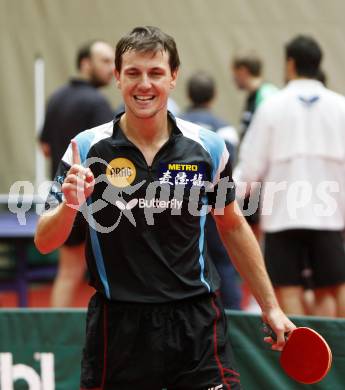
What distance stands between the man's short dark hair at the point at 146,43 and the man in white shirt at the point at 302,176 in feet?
6.92

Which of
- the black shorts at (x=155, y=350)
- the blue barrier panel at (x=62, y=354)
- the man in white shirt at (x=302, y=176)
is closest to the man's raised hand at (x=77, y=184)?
the black shorts at (x=155, y=350)

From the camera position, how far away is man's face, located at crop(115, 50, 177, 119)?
2.79 m

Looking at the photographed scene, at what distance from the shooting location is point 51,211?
281 centimetres

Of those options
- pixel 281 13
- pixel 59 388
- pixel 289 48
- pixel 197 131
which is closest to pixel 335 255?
pixel 289 48

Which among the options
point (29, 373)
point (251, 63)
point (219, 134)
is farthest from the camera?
point (251, 63)

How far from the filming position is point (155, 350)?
2.82 metres

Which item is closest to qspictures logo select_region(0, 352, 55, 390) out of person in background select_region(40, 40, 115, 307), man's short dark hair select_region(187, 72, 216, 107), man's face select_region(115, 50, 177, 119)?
man's face select_region(115, 50, 177, 119)

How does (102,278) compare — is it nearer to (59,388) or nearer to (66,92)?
(59,388)

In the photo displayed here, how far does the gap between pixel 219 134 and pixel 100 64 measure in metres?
1.21

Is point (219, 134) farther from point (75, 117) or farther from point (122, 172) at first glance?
point (122, 172)

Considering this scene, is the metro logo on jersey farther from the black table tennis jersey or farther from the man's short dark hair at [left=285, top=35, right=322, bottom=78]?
the man's short dark hair at [left=285, top=35, right=322, bottom=78]

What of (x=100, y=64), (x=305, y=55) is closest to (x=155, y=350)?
(x=305, y=55)

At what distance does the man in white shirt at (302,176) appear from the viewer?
4.89m

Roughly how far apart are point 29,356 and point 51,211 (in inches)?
45.0
